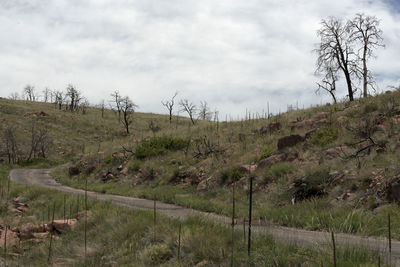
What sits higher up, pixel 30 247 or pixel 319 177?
pixel 319 177

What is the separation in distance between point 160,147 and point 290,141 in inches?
399

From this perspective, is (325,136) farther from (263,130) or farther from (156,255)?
(156,255)

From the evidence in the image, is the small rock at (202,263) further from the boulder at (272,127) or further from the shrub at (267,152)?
the boulder at (272,127)

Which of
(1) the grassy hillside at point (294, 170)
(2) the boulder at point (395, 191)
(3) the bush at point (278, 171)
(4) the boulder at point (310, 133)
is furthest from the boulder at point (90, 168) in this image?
(2) the boulder at point (395, 191)

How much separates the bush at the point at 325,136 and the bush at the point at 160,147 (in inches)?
387

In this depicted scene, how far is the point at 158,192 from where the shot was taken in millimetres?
15609

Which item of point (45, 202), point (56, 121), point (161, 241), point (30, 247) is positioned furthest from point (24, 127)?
point (161, 241)

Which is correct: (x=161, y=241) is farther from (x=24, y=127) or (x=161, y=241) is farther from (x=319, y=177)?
(x=24, y=127)

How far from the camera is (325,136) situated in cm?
1386

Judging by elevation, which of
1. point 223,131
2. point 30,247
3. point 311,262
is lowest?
point 30,247

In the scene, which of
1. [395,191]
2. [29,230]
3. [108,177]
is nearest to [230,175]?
[395,191]

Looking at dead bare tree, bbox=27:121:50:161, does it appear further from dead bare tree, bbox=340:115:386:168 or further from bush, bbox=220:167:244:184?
dead bare tree, bbox=340:115:386:168

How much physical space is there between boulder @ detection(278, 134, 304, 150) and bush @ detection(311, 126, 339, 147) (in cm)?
69

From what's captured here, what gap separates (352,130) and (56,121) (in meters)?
51.4
